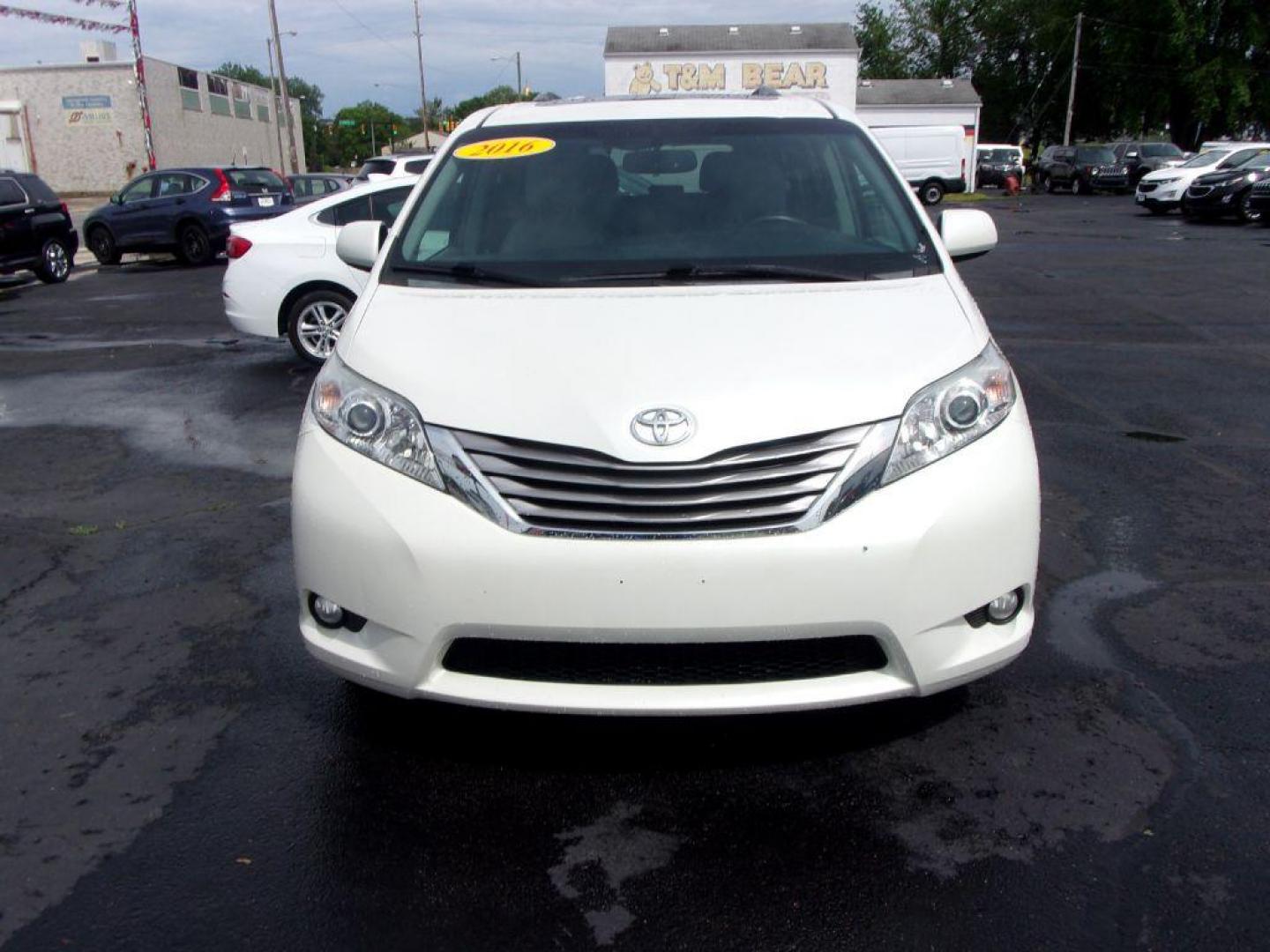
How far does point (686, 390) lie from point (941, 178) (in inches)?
1594

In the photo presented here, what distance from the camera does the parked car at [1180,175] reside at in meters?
28.0

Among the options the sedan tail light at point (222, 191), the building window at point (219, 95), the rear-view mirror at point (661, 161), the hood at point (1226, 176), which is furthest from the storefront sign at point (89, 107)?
the rear-view mirror at point (661, 161)

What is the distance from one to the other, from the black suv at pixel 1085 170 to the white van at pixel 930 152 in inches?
241

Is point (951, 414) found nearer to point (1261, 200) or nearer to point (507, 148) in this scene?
point (507, 148)

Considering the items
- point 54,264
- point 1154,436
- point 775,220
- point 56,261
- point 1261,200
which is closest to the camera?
point 775,220

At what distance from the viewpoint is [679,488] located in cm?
264

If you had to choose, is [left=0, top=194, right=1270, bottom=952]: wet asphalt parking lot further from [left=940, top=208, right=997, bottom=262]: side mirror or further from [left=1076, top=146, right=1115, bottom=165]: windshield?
[left=1076, top=146, right=1115, bottom=165]: windshield

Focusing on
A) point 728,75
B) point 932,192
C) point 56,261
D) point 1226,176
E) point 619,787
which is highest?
point 728,75

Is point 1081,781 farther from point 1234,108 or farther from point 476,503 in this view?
point 1234,108

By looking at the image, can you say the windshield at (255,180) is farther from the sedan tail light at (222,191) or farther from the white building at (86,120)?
the white building at (86,120)

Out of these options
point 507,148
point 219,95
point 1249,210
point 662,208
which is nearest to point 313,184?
point 1249,210

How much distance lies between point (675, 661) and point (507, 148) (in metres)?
2.26

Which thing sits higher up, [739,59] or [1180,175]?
[739,59]

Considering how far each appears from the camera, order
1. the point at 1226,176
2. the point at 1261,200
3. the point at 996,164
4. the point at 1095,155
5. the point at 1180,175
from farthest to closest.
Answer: the point at 996,164 < the point at 1095,155 < the point at 1180,175 < the point at 1226,176 < the point at 1261,200
